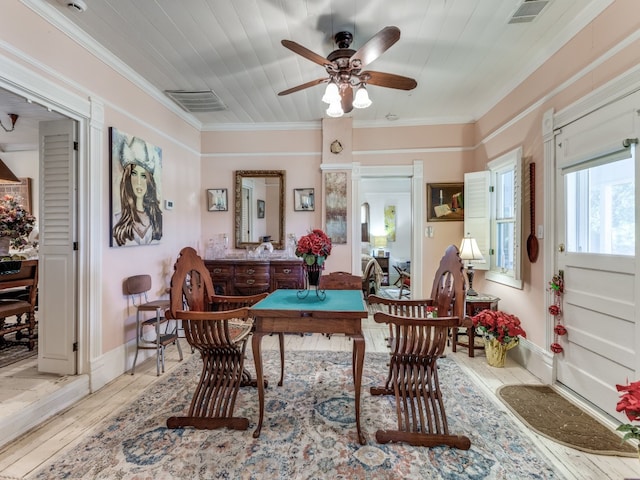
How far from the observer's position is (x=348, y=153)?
14.0 feet

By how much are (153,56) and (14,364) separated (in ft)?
10.3

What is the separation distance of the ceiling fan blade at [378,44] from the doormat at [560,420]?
2648mm

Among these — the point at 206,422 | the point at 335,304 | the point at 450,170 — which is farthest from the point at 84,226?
the point at 450,170

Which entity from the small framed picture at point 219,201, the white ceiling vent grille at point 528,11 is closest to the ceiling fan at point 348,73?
the white ceiling vent grille at point 528,11

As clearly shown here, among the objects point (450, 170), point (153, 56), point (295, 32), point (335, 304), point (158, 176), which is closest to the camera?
point (335, 304)

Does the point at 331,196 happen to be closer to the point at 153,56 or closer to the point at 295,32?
the point at 295,32

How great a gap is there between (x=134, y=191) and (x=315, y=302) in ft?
7.23

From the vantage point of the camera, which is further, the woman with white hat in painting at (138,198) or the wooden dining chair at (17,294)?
the wooden dining chair at (17,294)

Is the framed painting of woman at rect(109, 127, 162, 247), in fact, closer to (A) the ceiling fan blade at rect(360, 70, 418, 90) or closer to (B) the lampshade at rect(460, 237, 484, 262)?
(A) the ceiling fan blade at rect(360, 70, 418, 90)

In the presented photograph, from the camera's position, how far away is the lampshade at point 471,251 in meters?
3.40

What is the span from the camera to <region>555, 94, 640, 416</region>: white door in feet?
6.25

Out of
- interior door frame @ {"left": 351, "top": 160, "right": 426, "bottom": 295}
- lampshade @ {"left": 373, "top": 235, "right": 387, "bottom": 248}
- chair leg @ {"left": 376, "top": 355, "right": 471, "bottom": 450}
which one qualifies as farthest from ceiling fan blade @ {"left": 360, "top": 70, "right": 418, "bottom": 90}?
lampshade @ {"left": 373, "top": 235, "right": 387, "bottom": 248}

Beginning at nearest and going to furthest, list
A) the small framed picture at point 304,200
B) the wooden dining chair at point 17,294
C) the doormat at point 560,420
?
the doormat at point 560,420, the wooden dining chair at point 17,294, the small framed picture at point 304,200

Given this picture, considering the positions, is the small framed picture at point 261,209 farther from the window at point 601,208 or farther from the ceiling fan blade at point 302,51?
the window at point 601,208
